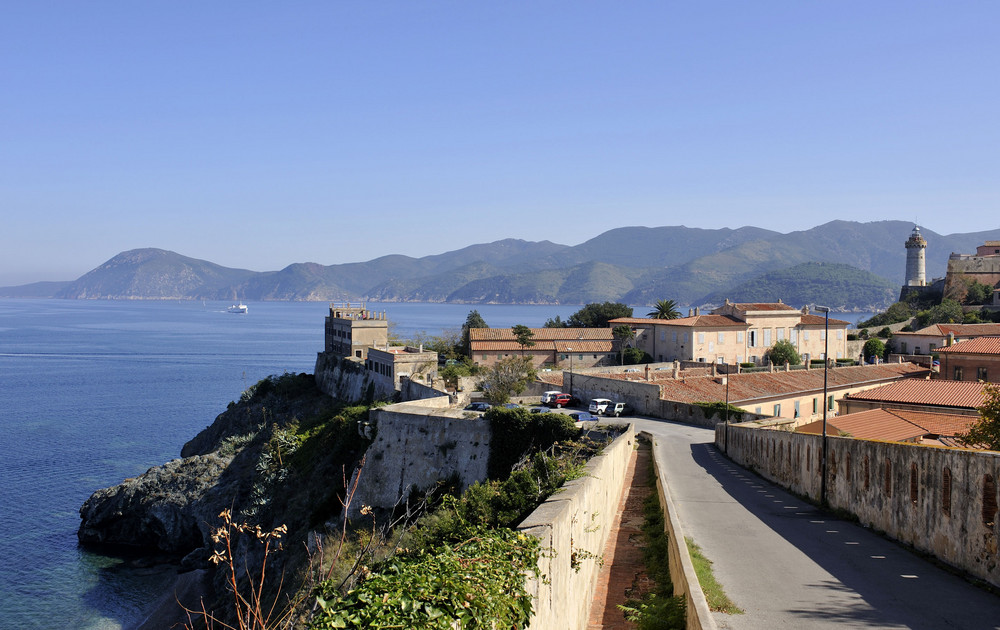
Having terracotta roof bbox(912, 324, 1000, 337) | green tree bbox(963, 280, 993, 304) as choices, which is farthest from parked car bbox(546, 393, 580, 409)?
→ green tree bbox(963, 280, 993, 304)

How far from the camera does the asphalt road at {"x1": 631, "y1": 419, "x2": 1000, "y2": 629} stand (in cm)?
916

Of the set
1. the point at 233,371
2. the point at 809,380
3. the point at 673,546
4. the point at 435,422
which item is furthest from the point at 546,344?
the point at 233,371

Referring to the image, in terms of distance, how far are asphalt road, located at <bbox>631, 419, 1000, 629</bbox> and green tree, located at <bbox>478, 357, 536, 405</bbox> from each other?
74.5 ft

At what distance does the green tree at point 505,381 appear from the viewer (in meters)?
41.4

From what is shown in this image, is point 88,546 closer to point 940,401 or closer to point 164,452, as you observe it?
point 164,452

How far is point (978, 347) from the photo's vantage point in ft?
139

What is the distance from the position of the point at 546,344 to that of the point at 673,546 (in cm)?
5684

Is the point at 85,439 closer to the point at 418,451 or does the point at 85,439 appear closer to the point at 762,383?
the point at 418,451

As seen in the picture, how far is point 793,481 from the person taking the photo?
21.3 meters

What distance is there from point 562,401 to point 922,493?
29199mm

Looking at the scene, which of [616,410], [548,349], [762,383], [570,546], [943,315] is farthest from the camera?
[943,315]

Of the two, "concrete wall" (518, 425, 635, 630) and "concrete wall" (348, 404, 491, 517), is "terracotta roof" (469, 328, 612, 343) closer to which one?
"concrete wall" (348, 404, 491, 517)

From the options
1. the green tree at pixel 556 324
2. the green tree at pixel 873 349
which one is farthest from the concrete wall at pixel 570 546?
the green tree at pixel 873 349

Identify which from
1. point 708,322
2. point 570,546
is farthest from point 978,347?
point 570,546
